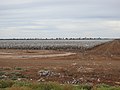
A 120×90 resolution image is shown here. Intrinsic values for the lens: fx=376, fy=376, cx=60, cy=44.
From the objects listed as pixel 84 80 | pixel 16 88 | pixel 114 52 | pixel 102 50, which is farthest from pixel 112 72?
pixel 102 50

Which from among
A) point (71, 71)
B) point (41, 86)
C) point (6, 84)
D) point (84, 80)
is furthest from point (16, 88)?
point (71, 71)

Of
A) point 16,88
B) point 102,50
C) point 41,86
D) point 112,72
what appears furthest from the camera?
point 102,50

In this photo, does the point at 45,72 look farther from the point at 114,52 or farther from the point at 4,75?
the point at 114,52

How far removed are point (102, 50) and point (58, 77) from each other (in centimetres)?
2989

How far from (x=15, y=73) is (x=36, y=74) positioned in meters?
1.53

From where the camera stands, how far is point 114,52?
51.8 meters

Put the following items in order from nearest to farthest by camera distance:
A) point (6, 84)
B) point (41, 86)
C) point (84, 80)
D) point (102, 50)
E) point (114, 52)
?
point (41, 86)
point (6, 84)
point (84, 80)
point (114, 52)
point (102, 50)

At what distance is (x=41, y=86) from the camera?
1858cm

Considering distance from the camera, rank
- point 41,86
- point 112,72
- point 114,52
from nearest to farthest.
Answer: point 41,86 < point 112,72 < point 114,52

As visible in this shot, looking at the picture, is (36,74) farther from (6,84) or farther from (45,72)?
(6,84)

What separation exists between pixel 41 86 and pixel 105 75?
9.37 metres

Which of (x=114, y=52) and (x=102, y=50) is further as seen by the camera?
(x=102, y=50)

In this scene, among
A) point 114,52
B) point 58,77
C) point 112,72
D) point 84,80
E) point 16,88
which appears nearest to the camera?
point 16,88

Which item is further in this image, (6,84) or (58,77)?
(58,77)
